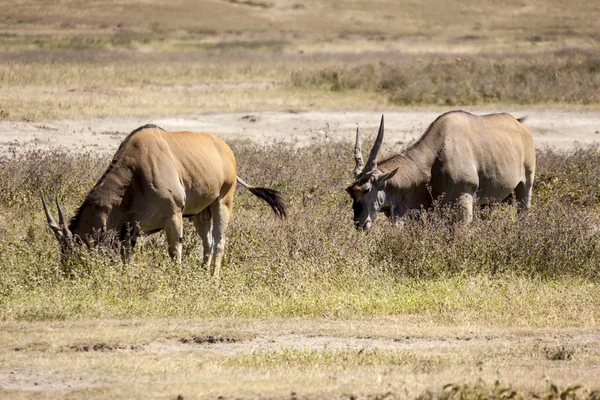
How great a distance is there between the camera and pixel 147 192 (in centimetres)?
1077

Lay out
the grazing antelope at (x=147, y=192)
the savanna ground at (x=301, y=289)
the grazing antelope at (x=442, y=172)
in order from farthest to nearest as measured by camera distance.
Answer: the grazing antelope at (x=442, y=172)
the grazing antelope at (x=147, y=192)
the savanna ground at (x=301, y=289)

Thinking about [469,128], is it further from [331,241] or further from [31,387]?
[31,387]

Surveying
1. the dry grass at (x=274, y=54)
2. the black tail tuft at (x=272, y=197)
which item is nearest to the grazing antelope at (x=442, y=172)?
the black tail tuft at (x=272, y=197)

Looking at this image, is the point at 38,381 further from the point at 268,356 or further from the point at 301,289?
the point at 301,289

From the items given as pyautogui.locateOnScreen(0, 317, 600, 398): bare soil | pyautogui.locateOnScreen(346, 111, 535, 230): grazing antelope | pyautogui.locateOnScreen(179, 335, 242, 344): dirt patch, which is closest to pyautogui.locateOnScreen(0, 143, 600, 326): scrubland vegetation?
pyautogui.locateOnScreen(346, 111, 535, 230): grazing antelope

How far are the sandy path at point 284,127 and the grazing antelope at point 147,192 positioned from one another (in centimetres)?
806

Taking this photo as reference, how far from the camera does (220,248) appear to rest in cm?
1209

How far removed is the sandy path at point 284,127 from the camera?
20.7m

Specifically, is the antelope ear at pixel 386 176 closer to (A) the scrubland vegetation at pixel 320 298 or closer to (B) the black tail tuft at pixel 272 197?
(A) the scrubland vegetation at pixel 320 298

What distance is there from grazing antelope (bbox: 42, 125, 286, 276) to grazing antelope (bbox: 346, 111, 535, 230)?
1882 millimetres

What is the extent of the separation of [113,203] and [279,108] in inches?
635

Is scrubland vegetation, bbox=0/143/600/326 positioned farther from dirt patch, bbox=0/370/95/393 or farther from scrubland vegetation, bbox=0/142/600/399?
dirt patch, bbox=0/370/95/393

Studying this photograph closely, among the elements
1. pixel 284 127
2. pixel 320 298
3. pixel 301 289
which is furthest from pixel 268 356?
pixel 284 127

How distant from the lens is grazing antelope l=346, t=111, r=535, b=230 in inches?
480
